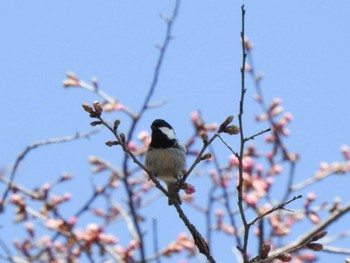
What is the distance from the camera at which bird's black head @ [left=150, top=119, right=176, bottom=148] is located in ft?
14.9

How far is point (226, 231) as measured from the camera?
24.5ft

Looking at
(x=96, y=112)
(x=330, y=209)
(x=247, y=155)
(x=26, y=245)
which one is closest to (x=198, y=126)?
(x=247, y=155)

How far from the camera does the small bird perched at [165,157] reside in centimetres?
436

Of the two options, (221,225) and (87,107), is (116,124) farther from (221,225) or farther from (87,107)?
(221,225)

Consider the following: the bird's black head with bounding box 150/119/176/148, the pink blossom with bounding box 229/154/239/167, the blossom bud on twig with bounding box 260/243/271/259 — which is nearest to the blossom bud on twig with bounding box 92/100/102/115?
the blossom bud on twig with bounding box 260/243/271/259

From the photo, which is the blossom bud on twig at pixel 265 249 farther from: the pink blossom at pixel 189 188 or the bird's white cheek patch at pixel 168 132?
the bird's white cheek patch at pixel 168 132

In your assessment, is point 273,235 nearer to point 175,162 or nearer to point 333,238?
point 333,238

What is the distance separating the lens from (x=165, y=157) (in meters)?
4.37

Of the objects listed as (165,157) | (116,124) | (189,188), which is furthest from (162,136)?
(116,124)

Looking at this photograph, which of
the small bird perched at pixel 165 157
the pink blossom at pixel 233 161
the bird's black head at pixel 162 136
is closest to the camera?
the small bird perched at pixel 165 157

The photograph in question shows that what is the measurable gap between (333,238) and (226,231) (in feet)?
8.25

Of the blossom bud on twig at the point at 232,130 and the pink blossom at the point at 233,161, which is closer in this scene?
the blossom bud on twig at the point at 232,130

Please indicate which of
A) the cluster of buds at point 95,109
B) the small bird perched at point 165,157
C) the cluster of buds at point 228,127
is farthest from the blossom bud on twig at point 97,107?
the small bird perched at point 165,157

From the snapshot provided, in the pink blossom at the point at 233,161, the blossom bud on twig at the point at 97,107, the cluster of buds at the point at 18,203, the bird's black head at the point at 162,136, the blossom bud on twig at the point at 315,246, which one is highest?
the pink blossom at the point at 233,161
